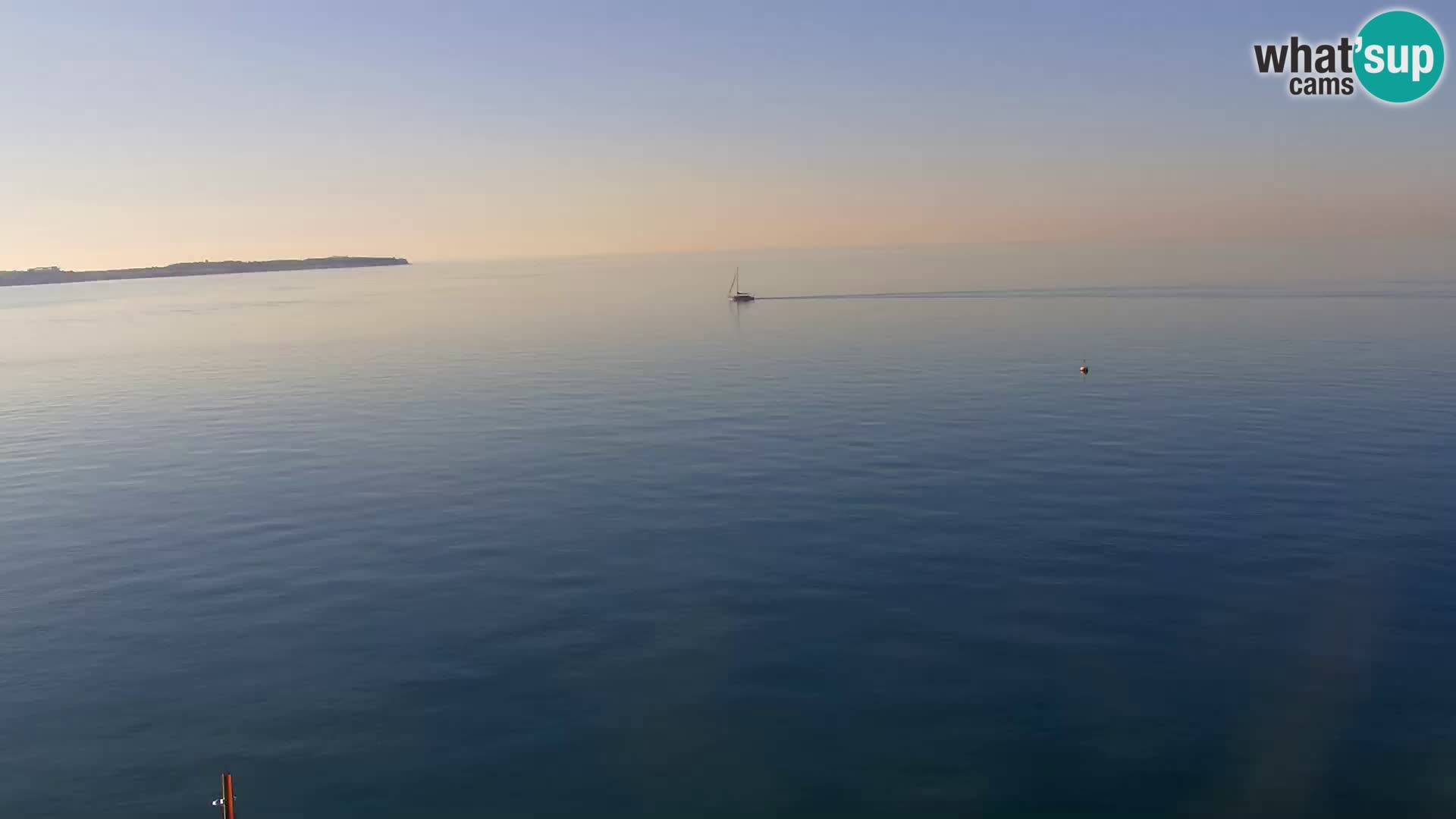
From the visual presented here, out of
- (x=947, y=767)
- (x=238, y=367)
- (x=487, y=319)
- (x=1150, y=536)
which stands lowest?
(x=947, y=767)

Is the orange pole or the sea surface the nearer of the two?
the orange pole

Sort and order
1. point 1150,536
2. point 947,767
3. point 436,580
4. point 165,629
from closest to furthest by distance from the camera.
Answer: point 947,767, point 165,629, point 436,580, point 1150,536

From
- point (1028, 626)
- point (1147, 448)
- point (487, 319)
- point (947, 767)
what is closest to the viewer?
point (947, 767)

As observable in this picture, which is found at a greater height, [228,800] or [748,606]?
[748,606]

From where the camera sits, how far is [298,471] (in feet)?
196

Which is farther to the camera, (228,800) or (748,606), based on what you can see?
(748,606)

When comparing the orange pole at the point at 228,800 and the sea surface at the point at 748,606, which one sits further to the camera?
the sea surface at the point at 748,606

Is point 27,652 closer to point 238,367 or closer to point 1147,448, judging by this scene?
point 1147,448

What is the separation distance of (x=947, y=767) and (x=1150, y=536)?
22.0 m

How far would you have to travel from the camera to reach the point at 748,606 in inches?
1412

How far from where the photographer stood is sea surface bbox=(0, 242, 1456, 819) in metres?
25.3

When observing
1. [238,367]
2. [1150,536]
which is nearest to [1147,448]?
[1150,536]

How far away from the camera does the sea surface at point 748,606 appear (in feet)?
82.9

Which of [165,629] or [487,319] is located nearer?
[165,629]
